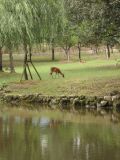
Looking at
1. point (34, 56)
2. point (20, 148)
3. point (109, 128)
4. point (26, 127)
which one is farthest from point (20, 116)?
point (34, 56)

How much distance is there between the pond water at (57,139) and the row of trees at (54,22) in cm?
707

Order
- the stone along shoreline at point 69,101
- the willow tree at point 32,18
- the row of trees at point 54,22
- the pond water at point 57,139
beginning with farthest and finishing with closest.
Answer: the willow tree at point 32,18, the row of trees at point 54,22, the stone along shoreline at point 69,101, the pond water at point 57,139

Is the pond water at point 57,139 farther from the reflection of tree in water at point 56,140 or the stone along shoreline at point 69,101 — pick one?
the stone along shoreline at point 69,101

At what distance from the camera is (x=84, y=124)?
2086 centimetres

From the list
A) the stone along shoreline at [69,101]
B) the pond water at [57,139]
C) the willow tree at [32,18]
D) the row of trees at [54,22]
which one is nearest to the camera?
the pond water at [57,139]

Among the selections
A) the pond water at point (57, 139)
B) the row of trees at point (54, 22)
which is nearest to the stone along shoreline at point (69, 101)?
the pond water at point (57, 139)

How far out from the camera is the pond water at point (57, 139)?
14.8 meters

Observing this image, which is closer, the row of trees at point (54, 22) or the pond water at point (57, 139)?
the pond water at point (57, 139)

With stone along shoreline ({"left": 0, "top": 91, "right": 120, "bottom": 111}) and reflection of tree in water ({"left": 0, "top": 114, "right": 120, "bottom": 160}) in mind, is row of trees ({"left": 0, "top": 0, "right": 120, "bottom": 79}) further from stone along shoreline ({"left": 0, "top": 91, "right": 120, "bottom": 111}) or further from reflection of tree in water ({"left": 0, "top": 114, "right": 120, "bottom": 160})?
reflection of tree in water ({"left": 0, "top": 114, "right": 120, "bottom": 160})

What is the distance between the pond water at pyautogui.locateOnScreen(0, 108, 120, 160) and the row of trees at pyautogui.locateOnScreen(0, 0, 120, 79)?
707 cm

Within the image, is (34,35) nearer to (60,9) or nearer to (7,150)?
(60,9)

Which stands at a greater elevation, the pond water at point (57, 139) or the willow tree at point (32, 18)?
the willow tree at point (32, 18)

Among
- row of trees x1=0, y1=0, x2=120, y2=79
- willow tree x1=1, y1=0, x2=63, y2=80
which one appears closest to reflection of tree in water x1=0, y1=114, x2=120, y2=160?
row of trees x1=0, y1=0, x2=120, y2=79

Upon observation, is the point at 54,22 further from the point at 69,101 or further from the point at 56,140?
the point at 56,140
